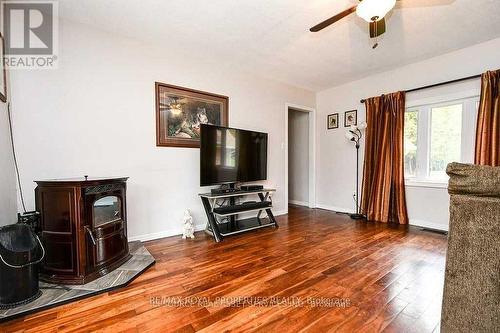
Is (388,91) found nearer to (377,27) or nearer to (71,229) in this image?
(377,27)

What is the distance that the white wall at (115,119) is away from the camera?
90.0 inches

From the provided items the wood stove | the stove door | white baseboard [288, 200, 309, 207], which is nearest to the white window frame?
white baseboard [288, 200, 309, 207]

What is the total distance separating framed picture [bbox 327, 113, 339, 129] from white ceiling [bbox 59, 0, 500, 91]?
1.18 m

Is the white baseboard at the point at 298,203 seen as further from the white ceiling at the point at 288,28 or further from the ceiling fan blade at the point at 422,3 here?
the ceiling fan blade at the point at 422,3

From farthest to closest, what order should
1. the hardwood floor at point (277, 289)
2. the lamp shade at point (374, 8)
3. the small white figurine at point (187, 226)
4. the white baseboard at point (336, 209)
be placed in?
the white baseboard at point (336, 209) → the small white figurine at point (187, 226) → the lamp shade at point (374, 8) → the hardwood floor at point (277, 289)

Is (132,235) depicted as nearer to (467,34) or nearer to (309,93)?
(309,93)

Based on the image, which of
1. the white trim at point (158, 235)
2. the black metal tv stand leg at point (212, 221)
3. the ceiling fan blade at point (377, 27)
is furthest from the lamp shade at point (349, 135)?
the white trim at point (158, 235)

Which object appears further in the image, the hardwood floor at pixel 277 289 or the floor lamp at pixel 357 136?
the floor lamp at pixel 357 136

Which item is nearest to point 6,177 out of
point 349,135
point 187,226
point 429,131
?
point 187,226

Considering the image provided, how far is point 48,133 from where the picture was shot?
233cm

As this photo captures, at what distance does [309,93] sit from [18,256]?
486cm

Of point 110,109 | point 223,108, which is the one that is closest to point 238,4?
point 223,108

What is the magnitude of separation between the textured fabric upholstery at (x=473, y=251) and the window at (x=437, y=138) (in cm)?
301

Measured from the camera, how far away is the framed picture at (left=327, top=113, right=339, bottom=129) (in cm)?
465
